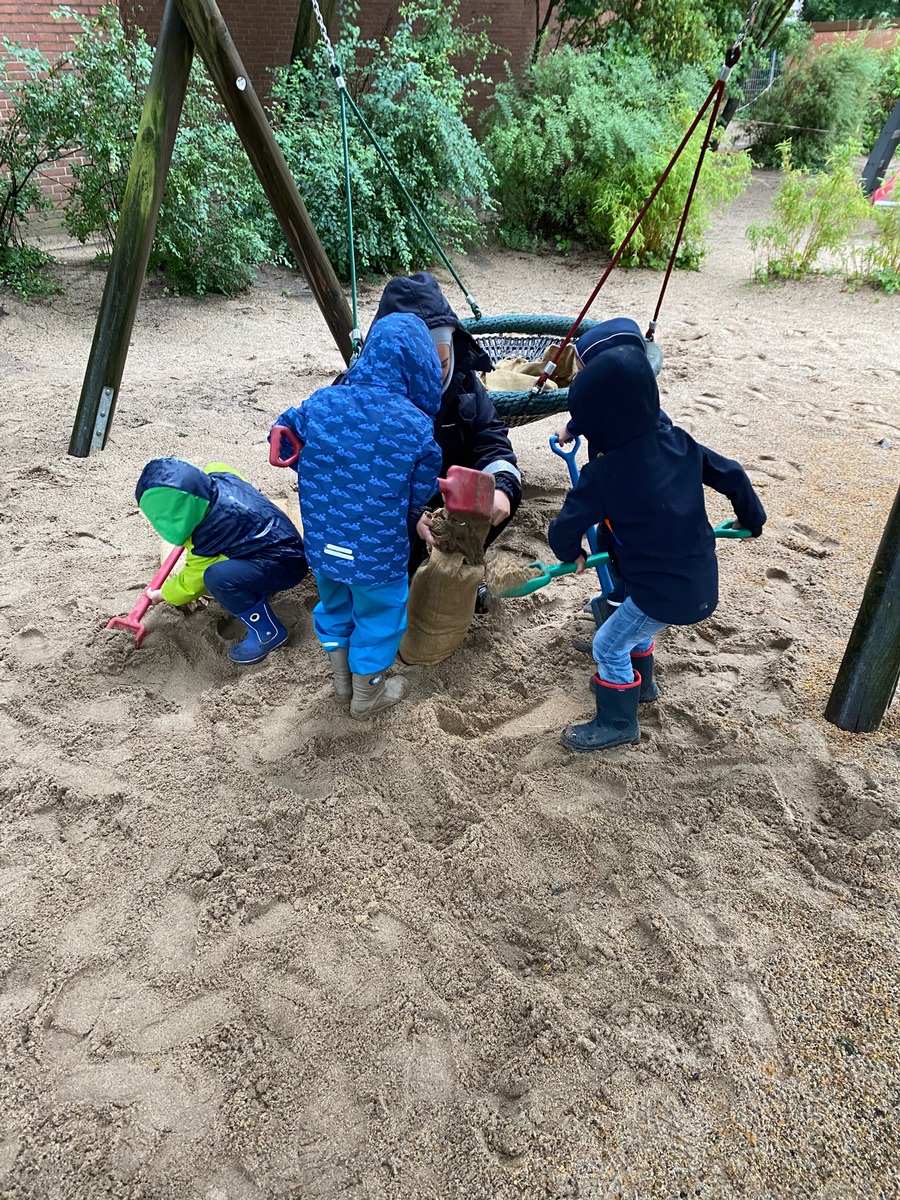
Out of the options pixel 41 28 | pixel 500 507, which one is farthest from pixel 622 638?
pixel 41 28

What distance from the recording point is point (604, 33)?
922 centimetres

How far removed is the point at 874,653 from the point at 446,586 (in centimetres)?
124

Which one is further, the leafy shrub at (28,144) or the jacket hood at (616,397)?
the leafy shrub at (28,144)

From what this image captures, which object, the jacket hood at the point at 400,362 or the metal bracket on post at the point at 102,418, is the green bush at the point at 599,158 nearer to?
the metal bracket on post at the point at 102,418

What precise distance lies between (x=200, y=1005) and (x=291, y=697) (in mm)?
1019

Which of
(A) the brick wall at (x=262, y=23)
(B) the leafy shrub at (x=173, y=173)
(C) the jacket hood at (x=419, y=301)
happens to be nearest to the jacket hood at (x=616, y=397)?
(C) the jacket hood at (x=419, y=301)

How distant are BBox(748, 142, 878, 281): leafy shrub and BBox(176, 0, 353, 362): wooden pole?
4.86 m

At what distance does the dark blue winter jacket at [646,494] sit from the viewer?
1803mm

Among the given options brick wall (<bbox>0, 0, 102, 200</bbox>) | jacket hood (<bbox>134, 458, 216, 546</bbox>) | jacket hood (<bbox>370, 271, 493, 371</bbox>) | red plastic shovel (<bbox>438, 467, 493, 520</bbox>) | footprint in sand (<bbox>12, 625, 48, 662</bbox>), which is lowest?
footprint in sand (<bbox>12, 625, 48, 662</bbox>)

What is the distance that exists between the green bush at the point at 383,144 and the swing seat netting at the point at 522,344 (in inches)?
127

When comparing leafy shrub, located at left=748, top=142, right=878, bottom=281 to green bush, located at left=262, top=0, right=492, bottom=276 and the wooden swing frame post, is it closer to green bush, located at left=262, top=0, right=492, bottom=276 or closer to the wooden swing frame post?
green bush, located at left=262, top=0, right=492, bottom=276

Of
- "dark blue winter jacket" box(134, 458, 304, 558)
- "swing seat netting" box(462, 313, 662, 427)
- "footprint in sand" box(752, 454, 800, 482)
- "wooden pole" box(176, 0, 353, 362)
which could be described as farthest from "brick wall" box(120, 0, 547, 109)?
"dark blue winter jacket" box(134, 458, 304, 558)

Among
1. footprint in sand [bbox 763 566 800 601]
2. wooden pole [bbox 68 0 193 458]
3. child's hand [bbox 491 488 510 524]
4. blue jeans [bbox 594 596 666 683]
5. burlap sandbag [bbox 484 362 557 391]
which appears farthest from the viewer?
burlap sandbag [bbox 484 362 557 391]

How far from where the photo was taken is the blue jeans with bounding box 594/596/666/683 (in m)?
2.07
